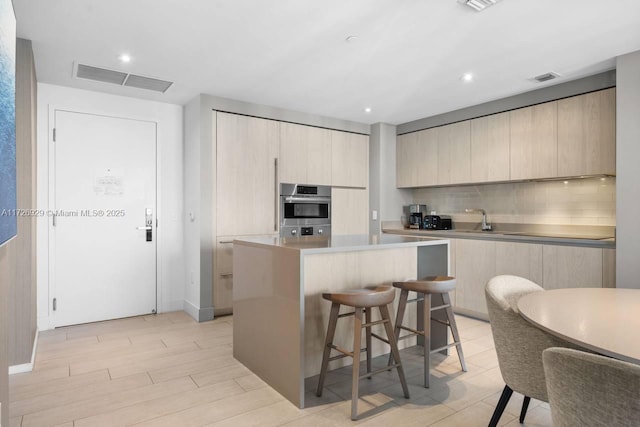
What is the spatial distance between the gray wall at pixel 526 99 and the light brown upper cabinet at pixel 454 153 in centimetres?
11

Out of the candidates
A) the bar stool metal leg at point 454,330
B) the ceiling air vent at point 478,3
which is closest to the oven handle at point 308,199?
the bar stool metal leg at point 454,330

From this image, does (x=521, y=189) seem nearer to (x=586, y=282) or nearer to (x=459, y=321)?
(x=586, y=282)

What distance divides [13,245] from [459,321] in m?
4.05

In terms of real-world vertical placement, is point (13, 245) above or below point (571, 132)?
below

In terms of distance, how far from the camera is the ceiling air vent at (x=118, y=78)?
11.1 ft

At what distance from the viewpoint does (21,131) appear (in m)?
2.72

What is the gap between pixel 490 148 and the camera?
4.33 meters

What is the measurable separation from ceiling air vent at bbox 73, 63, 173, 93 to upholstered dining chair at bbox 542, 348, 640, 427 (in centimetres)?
386

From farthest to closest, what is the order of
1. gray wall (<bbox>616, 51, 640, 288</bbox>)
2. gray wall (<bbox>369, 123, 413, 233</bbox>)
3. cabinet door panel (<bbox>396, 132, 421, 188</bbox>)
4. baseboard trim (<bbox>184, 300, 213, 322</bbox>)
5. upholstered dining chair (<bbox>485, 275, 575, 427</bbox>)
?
gray wall (<bbox>369, 123, 413, 233</bbox>) < cabinet door panel (<bbox>396, 132, 421, 188</bbox>) < baseboard trim (<bbox>184, 300, 213, 322</bbox>) < gray wall (<bbox>616, 51, 640, 288</bbox>) < upholstered dining chair (<bbox>485, 275, 575, 427</bbox>)

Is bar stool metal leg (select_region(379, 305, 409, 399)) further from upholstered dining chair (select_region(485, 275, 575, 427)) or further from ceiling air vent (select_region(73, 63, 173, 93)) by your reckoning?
ceiling air vent (select_region(73, 63, 173, 93))

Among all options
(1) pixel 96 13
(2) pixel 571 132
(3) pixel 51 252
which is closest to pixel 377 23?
(1) pixel 96 13

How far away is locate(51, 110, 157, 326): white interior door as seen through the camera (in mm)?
3826

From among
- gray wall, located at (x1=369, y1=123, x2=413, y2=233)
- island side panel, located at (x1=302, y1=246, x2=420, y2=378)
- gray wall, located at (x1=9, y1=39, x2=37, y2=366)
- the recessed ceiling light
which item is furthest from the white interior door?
the recessed ceiling light

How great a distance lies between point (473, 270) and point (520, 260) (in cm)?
52
